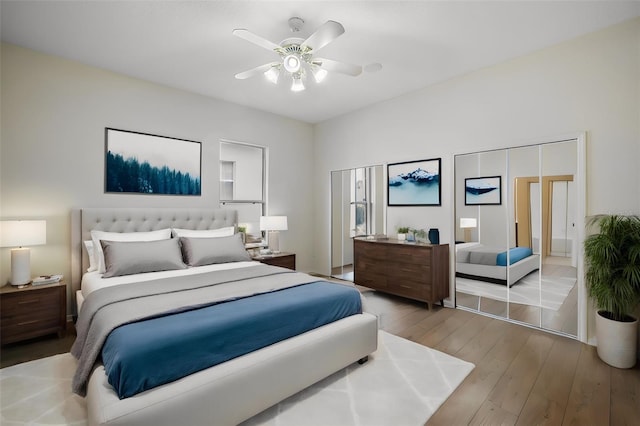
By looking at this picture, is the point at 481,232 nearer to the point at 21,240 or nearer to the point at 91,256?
the point at 91,256

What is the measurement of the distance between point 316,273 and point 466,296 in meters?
2.75

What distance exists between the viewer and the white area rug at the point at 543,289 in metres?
3.03

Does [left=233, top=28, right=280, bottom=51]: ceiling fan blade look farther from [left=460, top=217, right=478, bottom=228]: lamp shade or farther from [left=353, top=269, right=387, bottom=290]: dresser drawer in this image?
[left=353, top=269, right=387, bottom=290]: dresser drawer

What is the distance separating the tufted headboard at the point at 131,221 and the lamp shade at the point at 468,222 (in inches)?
126

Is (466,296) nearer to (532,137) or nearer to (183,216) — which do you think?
(532,137)

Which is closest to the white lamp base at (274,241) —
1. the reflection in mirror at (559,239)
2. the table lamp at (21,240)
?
the table lamp at (21,240)

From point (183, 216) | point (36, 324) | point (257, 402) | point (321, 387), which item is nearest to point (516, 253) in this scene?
point (321, 387)

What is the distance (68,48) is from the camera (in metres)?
3.04

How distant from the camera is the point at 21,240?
8.97 ft

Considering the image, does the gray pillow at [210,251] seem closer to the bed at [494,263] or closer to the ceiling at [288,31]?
the ceiling at [288,31]

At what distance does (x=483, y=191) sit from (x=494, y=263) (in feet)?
2.90

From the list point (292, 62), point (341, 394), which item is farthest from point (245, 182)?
point (341, 394)

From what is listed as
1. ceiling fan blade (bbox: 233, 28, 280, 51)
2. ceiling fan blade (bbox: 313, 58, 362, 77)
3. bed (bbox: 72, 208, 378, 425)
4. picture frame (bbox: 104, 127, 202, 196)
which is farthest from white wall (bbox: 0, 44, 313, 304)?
Result: ceiling fan blade (bbox: 313, 58, 362, 77)

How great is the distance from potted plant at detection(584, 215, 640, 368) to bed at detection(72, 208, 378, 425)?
1.94 m
